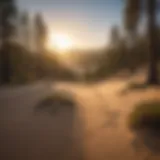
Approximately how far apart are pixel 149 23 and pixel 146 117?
48cm

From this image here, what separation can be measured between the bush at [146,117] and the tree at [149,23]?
0.13 metres

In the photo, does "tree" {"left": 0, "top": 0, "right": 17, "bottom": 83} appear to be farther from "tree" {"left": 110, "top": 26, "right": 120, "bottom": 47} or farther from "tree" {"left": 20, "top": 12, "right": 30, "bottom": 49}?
"tree" {"left": 110, "top": 26, "right": 120, "bottom": 47}

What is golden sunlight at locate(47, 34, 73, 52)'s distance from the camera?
153cm

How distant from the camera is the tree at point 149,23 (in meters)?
1.48

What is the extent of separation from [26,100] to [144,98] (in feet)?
2.05

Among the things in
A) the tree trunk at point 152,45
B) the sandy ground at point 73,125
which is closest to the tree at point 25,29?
the sandy ground at point 73,125

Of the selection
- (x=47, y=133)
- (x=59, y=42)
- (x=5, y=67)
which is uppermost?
(x=59, y=42)

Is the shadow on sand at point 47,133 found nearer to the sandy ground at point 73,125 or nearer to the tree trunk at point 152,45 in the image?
the sandy ground at point 73,125

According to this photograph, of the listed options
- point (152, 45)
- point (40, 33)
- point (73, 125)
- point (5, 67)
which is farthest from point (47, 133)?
point (152, 45)

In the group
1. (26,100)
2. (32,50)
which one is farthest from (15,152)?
(32,50)

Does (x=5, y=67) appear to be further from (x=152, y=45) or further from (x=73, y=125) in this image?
(x=152, y=45)

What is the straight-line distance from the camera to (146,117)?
1.44m

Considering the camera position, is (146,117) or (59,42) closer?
(146,117)

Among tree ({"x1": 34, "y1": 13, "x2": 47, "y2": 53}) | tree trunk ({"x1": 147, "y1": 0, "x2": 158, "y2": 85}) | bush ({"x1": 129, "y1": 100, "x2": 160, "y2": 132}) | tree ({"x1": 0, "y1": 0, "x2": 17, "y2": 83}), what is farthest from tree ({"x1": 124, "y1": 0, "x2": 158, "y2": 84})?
tree ({"x1": 0, "y1": 0, "x2": 17, "y2": 83})
